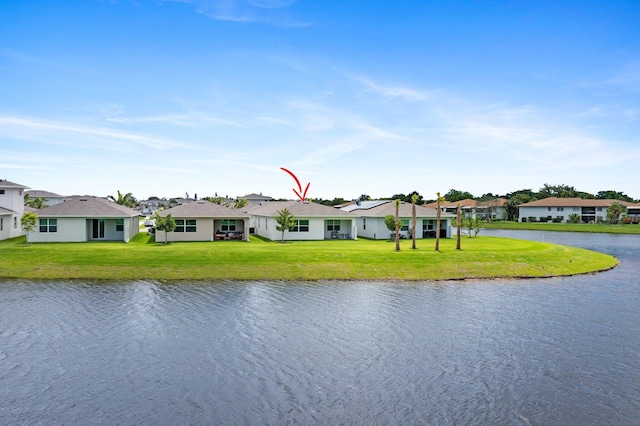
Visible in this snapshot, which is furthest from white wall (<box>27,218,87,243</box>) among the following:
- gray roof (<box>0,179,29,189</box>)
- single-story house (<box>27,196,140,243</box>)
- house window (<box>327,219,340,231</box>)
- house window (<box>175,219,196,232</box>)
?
house window (<box>327,219,340,231</box>)

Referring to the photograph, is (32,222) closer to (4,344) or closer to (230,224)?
(230,224)

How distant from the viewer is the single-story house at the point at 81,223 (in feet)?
142

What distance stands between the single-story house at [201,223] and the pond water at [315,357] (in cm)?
1916

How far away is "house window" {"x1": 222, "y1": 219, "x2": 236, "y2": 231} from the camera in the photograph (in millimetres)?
50219

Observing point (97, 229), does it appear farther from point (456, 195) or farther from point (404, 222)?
point (456, 195)

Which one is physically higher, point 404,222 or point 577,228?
point 404,222

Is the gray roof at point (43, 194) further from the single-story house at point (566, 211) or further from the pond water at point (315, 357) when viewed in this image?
the single-story house at point (566, 211)

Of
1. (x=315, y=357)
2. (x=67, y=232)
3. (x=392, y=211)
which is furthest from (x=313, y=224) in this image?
(x=315, y=357)

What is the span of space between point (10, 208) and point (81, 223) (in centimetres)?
974

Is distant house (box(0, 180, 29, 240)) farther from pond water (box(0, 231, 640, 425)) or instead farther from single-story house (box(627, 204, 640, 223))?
single-story house (box(627, 204, 640, 223))

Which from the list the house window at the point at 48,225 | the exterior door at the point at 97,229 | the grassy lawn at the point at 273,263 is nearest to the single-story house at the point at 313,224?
the grassy lawn at the point at 273,263

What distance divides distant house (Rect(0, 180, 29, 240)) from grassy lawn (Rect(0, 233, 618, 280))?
327 inches

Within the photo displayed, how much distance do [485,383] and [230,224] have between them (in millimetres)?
38798

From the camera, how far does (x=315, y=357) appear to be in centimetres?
1672
